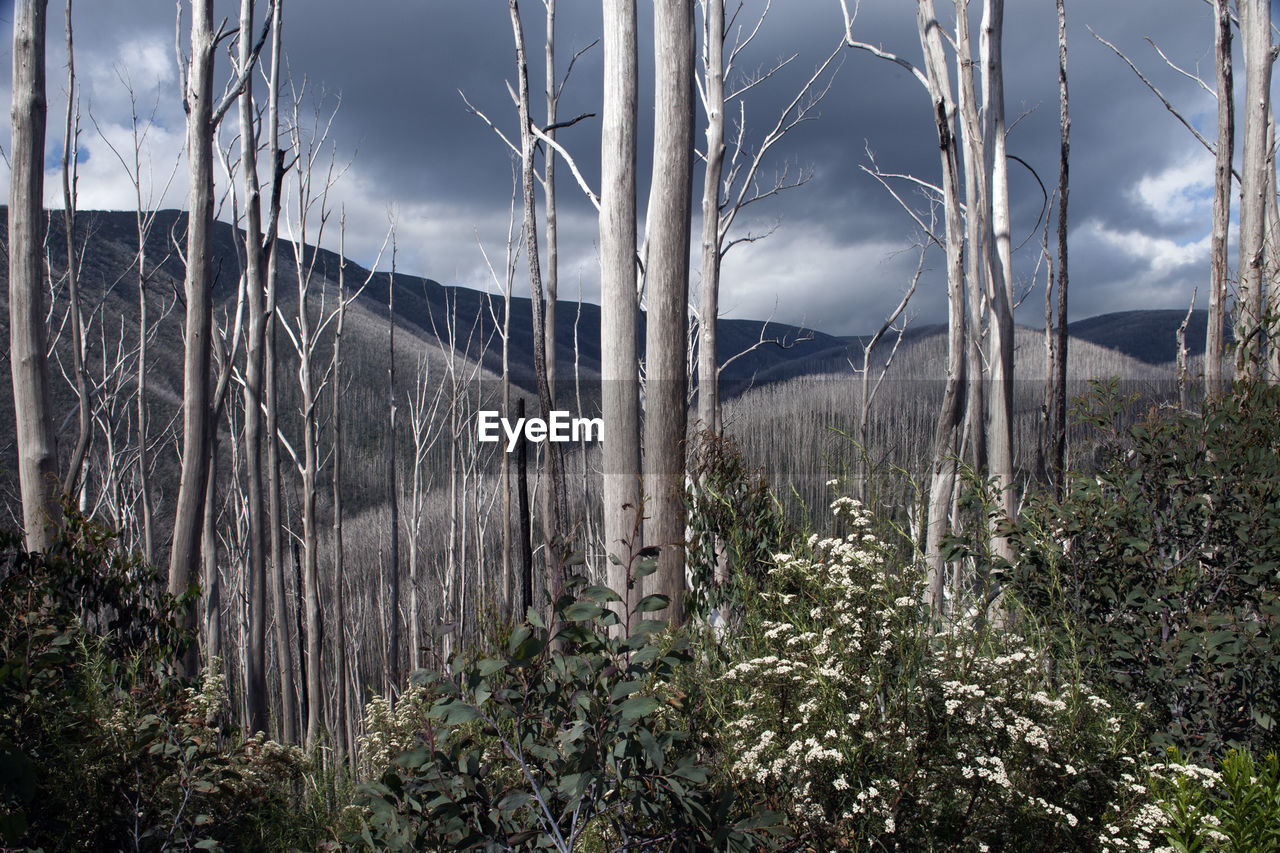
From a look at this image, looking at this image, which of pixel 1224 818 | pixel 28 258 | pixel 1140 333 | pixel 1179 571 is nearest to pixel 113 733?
pixel 1224 818

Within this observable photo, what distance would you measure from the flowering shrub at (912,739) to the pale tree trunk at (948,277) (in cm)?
346

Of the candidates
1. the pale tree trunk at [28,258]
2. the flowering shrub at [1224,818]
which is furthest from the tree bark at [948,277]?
the pale tree trunk at [28,258]

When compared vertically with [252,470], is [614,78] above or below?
above

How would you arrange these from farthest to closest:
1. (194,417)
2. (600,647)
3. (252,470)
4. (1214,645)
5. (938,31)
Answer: (252,470), (938,31), (194,417), (1214,645), (600,647)

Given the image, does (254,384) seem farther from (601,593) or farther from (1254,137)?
(1254,137)

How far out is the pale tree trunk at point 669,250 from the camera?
392 cm

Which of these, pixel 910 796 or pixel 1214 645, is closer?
pixel 910 796

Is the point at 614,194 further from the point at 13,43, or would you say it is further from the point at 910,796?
the point at 13,43

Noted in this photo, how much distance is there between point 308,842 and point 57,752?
98cm

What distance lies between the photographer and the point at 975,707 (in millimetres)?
1802

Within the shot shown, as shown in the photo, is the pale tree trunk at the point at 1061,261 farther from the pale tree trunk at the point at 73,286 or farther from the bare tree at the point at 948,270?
the pale tree trunk at the point at 73,286

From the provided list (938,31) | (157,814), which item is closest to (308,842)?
(157,814)

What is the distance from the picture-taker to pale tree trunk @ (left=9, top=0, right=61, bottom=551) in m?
4.60

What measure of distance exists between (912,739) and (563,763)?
90 centimetres
